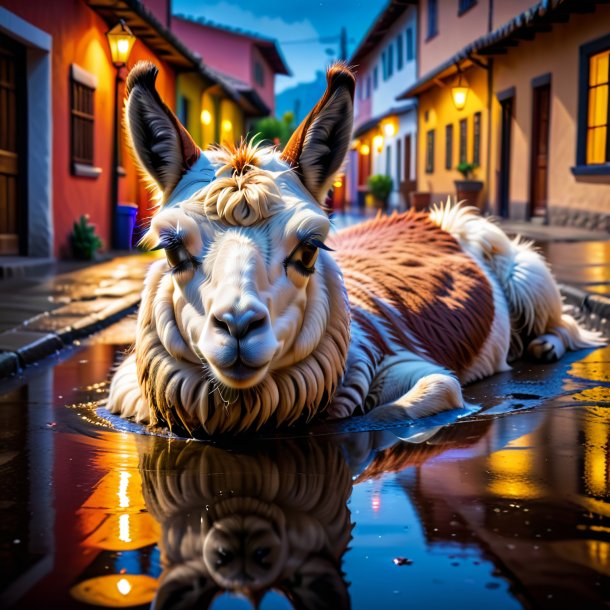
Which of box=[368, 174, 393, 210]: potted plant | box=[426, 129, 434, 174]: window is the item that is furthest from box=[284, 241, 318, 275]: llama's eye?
box=[368, 174, 393, 210]: potted plant

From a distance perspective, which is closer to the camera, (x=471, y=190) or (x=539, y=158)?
(x=539, y=158)


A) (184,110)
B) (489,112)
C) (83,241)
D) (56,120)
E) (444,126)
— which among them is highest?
(444,126)

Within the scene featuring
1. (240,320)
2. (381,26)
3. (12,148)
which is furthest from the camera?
(381,26)

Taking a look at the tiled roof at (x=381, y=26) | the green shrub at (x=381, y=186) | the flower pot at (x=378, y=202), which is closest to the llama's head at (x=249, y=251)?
the tiled roof at (x=381, y=26)

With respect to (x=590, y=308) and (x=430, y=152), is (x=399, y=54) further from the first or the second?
(x=590, y=308)

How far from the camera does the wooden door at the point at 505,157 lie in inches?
1053

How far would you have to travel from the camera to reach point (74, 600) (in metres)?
2.52

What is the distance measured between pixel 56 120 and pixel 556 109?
36.2 feet

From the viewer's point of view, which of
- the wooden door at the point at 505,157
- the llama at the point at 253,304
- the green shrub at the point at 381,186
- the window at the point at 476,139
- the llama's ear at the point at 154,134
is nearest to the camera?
the llama at the point at 253,304

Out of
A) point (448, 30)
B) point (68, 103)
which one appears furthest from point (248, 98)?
point (68, 103)

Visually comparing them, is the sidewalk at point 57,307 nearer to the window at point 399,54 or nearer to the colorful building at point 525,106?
the colorful building at point 525,106

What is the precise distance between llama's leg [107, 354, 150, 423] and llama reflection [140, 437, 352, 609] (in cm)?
29

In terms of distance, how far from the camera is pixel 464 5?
103 feet

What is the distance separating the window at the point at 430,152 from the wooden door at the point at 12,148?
76.0 ft
